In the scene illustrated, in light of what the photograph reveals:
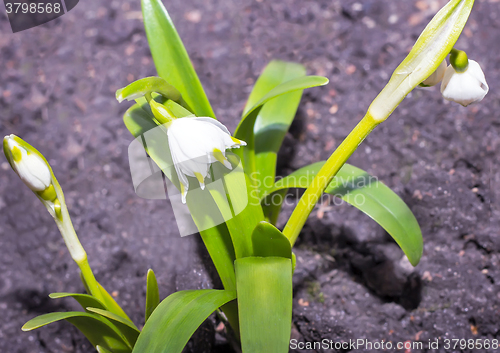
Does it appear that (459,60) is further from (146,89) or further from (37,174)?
(37,174)

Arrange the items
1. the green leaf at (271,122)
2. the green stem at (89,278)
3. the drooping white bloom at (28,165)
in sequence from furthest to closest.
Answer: the green leaf at (271,122), the green stem at (89,278), the drooping white bloom at (28,165)

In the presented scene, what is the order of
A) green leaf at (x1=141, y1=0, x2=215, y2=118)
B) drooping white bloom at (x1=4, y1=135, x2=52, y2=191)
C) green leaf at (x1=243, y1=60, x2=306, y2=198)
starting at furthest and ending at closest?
green leaf at (x1=243, y1=60, x2=306, y2=198), green leaf at (x1=141, y1=0, x2=215, y2=118), drooping white bloom at (x1=4, y1=135, x2=52, y2=191)

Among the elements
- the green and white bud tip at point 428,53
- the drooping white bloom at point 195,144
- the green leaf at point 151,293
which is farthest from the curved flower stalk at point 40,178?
the green and white bud tip at point 428,53

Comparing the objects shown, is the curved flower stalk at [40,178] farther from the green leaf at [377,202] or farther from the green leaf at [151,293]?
the green leaf at [377,202]

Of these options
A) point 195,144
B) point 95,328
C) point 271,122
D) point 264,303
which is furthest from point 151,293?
point 271,122

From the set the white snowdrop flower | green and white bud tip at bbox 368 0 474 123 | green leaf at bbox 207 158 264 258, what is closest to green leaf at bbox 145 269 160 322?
green leaf at bbox 207 158 264 258

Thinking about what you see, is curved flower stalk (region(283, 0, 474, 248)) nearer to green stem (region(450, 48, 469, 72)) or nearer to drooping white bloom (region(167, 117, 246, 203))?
green stem (region(450, 48, 469, 72))

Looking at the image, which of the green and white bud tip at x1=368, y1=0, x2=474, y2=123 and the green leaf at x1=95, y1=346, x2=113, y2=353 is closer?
the green and white bud tip at x1=368, y1=0, x2=474, y2=123

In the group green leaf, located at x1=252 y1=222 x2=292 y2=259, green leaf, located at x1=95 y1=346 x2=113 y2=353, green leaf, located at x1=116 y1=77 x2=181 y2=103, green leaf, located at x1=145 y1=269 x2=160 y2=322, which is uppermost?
green leaf, located at x1=116 y1=77 x2=181 y2=103
